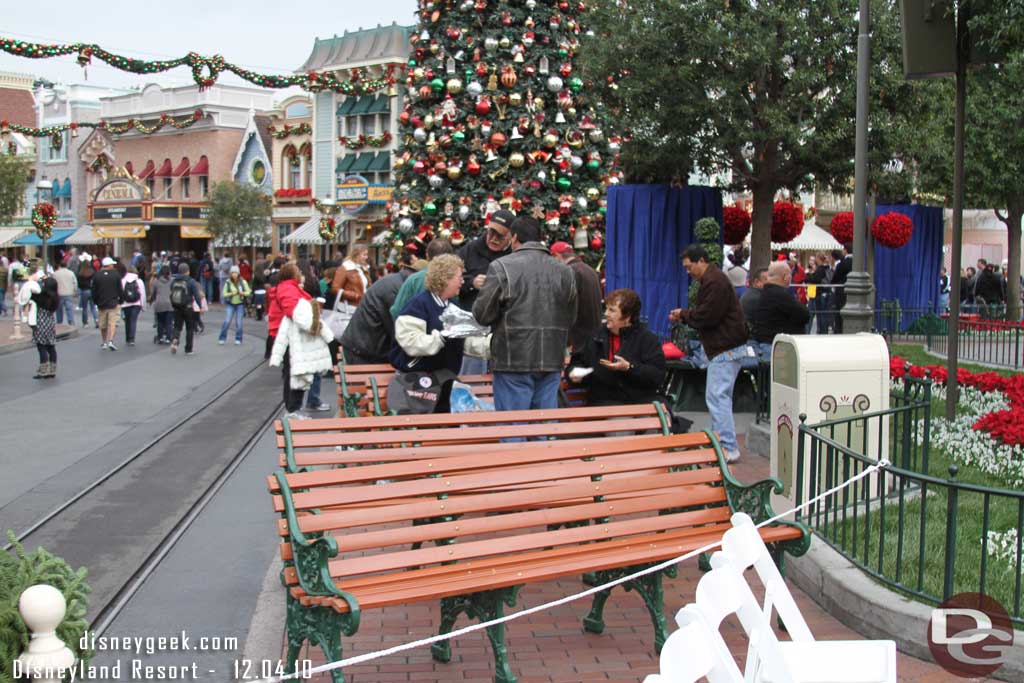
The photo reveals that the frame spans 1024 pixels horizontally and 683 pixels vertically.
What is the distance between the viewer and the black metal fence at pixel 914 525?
500 cm

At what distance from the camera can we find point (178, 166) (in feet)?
191

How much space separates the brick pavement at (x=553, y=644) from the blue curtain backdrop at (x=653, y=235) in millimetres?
12462

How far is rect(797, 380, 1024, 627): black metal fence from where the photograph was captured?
500 cm

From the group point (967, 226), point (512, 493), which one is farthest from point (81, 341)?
point (967, 226)

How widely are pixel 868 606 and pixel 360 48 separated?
4707 centimetres

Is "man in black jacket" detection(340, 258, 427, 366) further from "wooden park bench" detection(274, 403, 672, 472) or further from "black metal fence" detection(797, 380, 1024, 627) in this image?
"black metal fence" detection(797, 380, 1024, 627)

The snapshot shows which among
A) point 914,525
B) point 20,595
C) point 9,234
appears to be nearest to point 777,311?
point 914,525

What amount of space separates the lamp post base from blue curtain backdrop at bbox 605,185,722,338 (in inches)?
264

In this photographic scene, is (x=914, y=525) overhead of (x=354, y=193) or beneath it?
beneath

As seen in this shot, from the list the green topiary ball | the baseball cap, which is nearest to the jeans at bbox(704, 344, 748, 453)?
the baseball cap

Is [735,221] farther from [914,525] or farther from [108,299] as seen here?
[914,525]

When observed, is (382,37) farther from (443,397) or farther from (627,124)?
(443,397)

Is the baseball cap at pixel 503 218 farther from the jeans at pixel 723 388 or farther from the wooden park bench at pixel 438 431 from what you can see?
the jeans at pixel 723 388

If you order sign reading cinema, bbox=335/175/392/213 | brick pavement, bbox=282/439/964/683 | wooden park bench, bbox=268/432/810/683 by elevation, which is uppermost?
sign reading cinema, bbox=335/175/392/213
